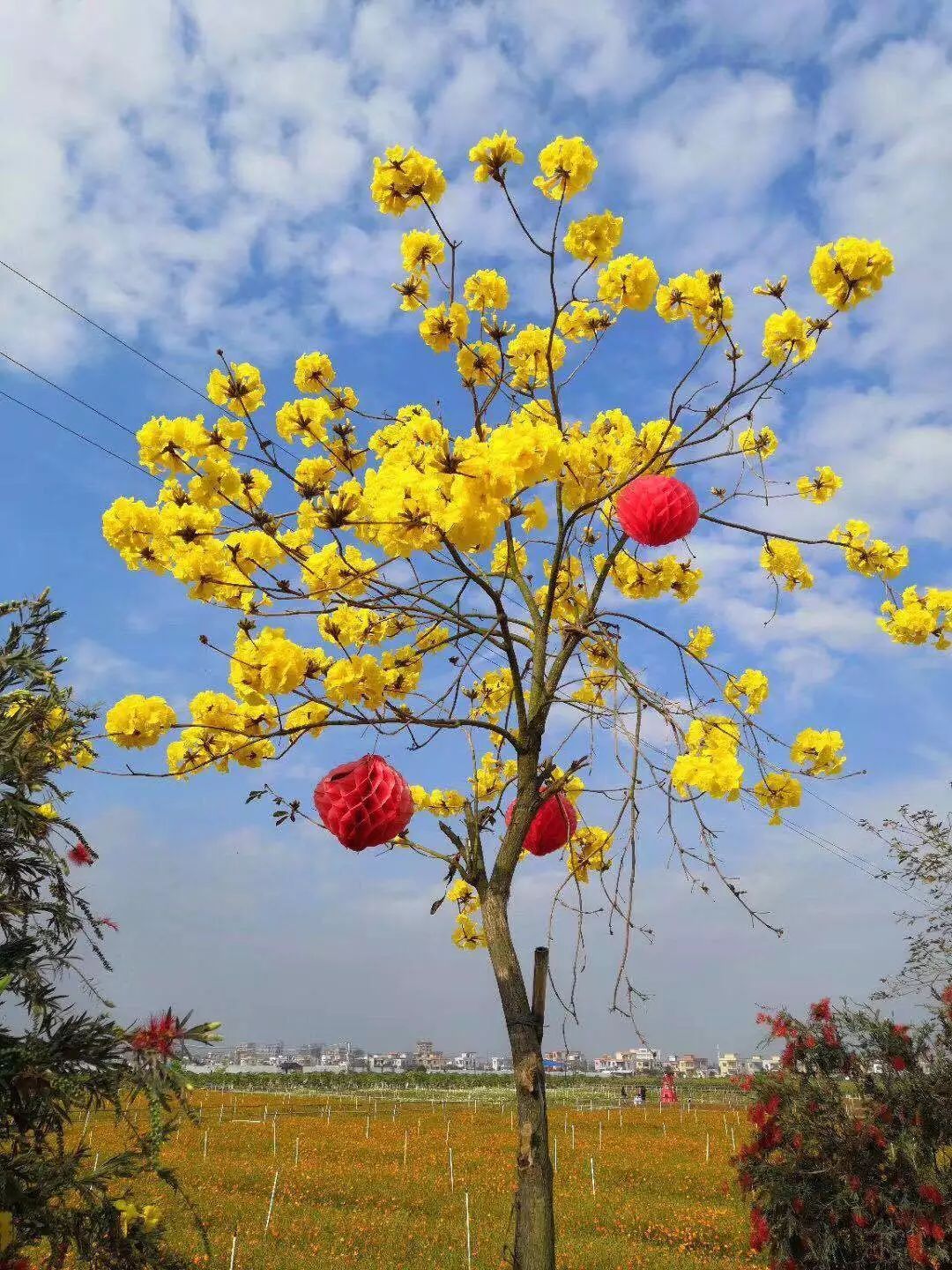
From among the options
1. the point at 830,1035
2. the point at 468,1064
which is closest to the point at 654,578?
the point at 830,1035

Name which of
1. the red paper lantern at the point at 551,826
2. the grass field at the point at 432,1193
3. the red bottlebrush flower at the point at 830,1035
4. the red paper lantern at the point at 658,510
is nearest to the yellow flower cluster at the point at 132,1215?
the grass field at the point at 432,1193

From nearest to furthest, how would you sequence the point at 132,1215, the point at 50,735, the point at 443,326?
1. the point at 132,1215
2. the point at 50,735
3. the point at 443,326

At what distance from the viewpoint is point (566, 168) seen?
10.8ft

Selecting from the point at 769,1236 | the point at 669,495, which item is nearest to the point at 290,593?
the point at 669,495

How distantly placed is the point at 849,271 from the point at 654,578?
163 cm

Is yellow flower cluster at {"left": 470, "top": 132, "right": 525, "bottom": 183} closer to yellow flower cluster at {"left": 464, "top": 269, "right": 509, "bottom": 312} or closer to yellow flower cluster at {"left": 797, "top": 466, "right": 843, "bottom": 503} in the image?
yellow flower cluster at {"left": 464, "top": 269, "right": 509, "bottom": 312}

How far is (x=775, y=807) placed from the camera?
3.96m

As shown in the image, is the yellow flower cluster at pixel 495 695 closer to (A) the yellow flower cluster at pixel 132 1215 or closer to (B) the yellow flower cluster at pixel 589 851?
(B) the yellow flower cluster at pixel 589 851

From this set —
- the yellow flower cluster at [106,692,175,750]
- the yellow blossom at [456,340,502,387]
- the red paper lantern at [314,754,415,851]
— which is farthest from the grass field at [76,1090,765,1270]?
the yellow blossom at [456,340,502,387]

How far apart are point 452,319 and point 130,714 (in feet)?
6.86

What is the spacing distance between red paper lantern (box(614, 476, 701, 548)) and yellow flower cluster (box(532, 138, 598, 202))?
1.22 m

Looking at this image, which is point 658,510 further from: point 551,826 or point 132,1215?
point 132,1215

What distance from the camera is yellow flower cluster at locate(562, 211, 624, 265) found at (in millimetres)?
3496

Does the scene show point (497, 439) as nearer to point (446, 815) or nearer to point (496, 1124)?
point (446, 815)
